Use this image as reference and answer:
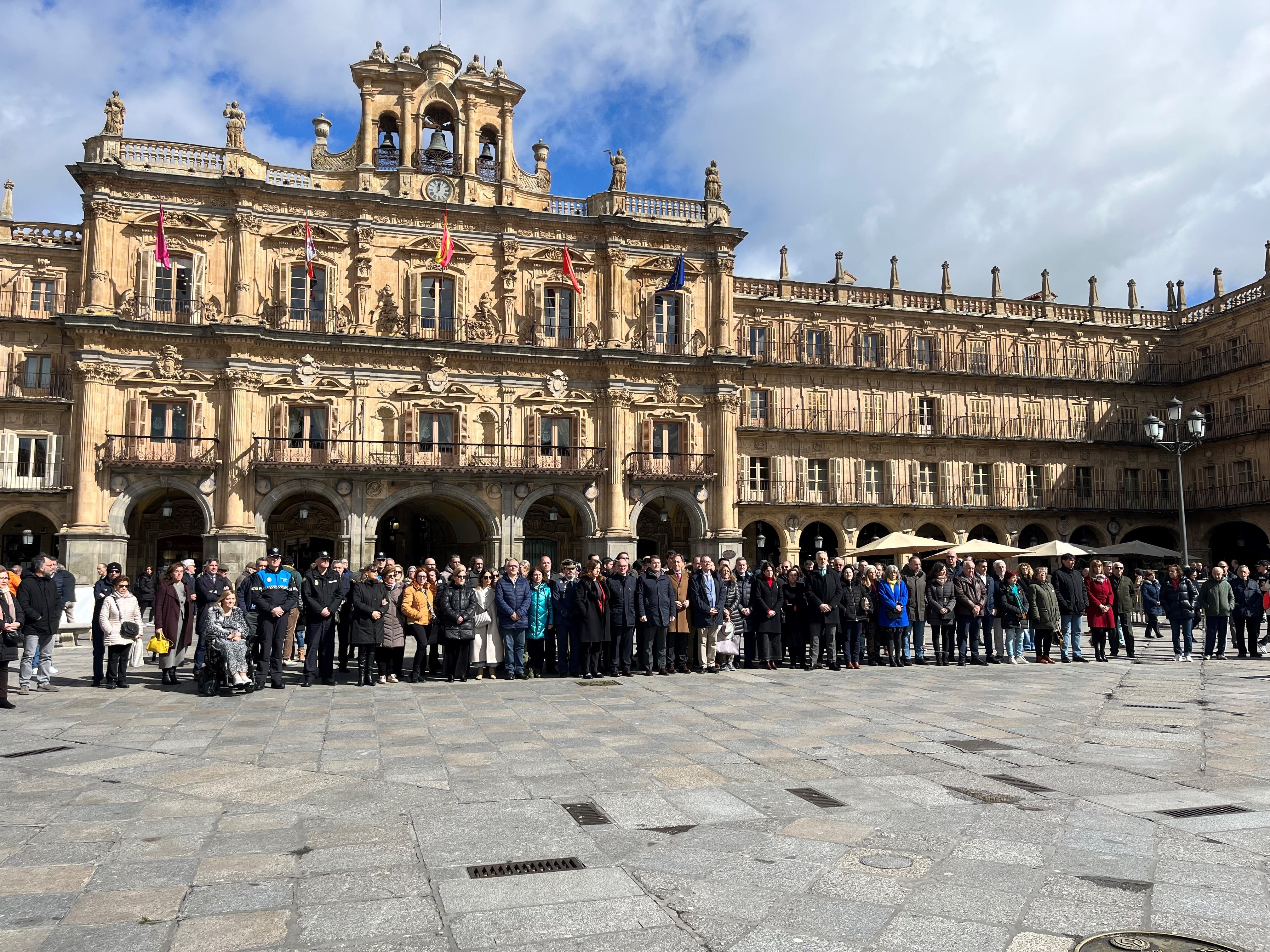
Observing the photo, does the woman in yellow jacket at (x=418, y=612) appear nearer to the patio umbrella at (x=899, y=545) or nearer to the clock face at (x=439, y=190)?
the patio umbrella at (x=899, y=545)

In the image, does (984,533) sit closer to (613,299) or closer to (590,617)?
(613,299)

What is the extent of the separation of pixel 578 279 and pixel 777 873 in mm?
28567

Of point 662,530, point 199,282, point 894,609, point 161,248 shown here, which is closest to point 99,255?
→ point 161,248

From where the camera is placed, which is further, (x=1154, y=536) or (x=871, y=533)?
(x=1154, y=536)

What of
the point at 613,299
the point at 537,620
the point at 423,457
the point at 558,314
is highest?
the point at 613,299

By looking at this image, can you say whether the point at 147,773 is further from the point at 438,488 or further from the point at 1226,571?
the point at 438,488

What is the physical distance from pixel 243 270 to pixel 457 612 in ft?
64.9

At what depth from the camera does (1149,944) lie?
4105 millimetres

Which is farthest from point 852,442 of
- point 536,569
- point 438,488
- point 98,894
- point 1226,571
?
point 98,894

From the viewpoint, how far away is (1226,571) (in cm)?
1756

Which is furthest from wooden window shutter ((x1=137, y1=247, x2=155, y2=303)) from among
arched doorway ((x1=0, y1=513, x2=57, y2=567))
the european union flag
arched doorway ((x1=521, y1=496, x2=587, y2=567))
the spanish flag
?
the european union flag

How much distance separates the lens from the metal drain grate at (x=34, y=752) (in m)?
8.04

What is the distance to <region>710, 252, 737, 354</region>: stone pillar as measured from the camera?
108ft

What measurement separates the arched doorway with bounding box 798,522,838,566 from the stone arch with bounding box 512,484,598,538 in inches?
359
